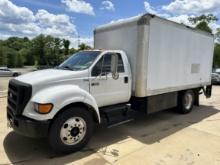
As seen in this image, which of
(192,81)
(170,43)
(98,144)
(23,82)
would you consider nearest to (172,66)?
(170,43)

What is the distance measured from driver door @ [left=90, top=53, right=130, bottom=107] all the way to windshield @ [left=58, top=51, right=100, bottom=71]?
19 centimetres

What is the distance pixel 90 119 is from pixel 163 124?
278 centimetres

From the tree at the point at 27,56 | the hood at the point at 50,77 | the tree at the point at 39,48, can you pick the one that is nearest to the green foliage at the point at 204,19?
the hood at the point at 50,77

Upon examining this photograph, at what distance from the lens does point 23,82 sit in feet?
14.5

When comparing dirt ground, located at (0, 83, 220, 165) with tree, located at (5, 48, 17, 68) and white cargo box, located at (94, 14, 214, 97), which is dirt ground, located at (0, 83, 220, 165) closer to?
white cargo box, located at (94, 14, 214, 97)

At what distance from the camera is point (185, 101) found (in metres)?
8.02

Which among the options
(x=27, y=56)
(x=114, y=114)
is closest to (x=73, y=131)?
(x=114, y=114)

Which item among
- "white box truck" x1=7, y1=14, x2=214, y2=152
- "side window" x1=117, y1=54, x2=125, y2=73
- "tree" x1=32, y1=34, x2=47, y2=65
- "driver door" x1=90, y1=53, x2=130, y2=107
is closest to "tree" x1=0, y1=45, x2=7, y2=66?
"tree" x1=32, y1=34, x2=47, y2=65

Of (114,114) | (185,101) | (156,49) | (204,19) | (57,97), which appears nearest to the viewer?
(57,97)

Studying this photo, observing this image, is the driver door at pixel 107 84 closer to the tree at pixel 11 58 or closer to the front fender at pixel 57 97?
the front fender at pixel 57 97

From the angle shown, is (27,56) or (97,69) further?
(27,56)

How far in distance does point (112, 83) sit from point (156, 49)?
1.65 m

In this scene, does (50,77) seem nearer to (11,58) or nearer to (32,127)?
(32,127)

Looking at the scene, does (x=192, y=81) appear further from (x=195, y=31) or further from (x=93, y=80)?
(x=93, y=80)
